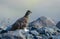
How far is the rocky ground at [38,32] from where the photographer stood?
2055 centimetres

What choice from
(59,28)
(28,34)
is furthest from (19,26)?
(59,28)

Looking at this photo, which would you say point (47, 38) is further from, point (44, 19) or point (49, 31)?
point (44, 19)

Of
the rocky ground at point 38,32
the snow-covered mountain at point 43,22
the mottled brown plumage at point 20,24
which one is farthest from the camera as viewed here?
the snow-covered mountain at point 43,22

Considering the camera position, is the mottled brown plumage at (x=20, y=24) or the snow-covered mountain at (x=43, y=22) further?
the snow-covered mountain at (x=43, y=22)

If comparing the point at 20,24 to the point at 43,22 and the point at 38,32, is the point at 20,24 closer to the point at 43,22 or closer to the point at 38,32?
the point at 38,32

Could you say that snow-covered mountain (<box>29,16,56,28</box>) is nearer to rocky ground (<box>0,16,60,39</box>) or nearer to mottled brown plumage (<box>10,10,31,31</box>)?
rocky ground (<box>0,16,60,39</box>)

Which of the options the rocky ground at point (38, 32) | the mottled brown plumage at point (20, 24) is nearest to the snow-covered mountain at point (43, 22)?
the rocky ground at point (38, 32)

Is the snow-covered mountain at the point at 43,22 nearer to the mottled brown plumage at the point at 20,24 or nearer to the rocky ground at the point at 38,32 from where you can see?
the rocky ground at the point at 38,32

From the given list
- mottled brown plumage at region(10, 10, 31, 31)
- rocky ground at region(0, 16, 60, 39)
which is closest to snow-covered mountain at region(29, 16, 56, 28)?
rocky ground at region(0, 16, 60, 39)

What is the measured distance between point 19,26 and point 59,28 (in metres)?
4.84

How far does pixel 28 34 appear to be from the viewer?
22.0 meters

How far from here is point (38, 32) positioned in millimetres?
23281

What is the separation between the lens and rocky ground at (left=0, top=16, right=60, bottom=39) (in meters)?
20.5

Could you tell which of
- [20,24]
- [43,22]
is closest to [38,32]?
[20,24]
